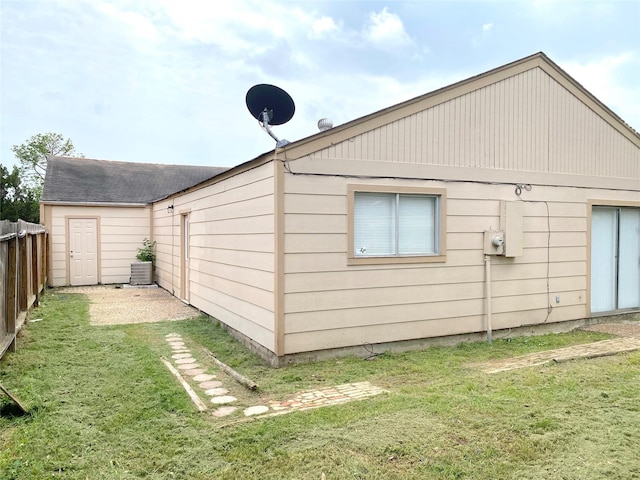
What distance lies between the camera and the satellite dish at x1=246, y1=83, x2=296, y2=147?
258 inches

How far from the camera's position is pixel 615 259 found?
7820 mm

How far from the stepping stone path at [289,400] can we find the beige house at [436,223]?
86 cm

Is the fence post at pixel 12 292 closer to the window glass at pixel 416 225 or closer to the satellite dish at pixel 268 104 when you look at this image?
the satellite dish at pixel 268 104

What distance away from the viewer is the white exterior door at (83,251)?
12945 mm

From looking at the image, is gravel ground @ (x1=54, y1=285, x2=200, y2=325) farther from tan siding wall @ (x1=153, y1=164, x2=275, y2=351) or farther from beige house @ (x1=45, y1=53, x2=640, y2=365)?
beige house @ (x1=45, y1=53, x2=640, y2=365)

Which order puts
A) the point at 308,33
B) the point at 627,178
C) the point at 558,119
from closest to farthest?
the point at 558,119, the point at 627,178, the point at 308,33

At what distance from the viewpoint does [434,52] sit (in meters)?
13.2

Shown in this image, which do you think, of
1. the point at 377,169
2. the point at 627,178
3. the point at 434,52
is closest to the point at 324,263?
the point at 377,169

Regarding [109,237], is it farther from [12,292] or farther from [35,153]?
[35,153]

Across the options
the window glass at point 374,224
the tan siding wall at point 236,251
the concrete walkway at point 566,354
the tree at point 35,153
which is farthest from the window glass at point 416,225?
the tree at point 35,153

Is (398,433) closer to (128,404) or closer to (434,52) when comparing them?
(128,404)

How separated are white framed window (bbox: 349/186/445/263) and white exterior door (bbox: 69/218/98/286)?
1037cm

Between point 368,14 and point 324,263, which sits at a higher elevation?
point 368,14

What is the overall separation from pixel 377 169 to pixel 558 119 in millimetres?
3535
